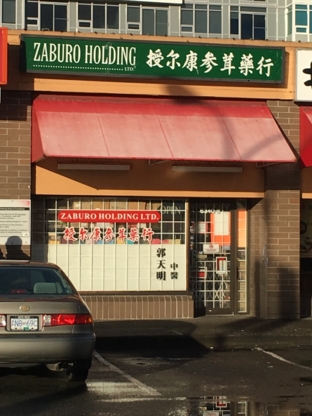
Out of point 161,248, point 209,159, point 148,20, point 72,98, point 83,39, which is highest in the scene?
point 148,20

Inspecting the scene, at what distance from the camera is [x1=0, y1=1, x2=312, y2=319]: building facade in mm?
16500

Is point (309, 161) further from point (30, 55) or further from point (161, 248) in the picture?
point (30, 55)

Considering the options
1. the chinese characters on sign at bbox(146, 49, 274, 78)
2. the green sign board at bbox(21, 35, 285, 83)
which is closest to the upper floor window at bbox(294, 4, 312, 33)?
the green sign board at bbox(21, 35, 285, 83)

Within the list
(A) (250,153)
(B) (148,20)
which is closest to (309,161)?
(A) (250,153)

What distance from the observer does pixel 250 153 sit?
16.3m

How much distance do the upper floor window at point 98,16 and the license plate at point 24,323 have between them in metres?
18.3

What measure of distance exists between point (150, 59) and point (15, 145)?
3.04 metres

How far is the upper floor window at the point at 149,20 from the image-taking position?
1038 inches

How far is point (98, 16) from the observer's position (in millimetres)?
27484

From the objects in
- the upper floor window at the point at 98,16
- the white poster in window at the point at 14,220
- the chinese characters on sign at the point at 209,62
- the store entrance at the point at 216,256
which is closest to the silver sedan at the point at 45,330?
the white poster in window at the point at 14,220

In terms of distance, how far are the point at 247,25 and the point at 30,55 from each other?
12726mm

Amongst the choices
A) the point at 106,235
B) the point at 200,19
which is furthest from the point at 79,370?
the point at 200,19

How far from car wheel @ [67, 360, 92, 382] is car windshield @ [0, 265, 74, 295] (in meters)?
0.90

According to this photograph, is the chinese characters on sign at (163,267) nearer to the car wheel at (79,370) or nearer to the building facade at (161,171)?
the building facade at (161,171)
